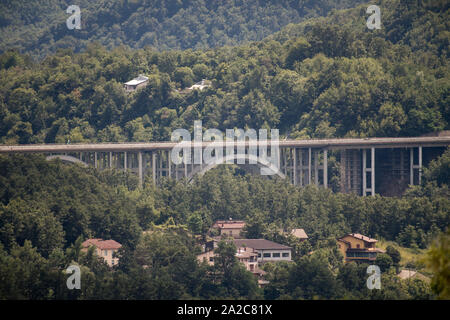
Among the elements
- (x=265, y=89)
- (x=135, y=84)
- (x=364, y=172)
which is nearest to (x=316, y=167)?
(x=364, y=172)

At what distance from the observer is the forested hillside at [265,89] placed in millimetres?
111188

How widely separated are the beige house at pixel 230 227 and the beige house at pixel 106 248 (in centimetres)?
823

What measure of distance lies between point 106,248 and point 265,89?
42335 mm

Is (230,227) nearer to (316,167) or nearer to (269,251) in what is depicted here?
(269,251)

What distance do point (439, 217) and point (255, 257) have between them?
44.9 ft

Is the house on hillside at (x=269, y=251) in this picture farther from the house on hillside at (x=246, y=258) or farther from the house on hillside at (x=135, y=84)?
the house on hillside at (x=135, y=84)

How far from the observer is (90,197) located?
3642 inches

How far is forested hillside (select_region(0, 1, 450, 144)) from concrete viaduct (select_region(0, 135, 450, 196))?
134 inches

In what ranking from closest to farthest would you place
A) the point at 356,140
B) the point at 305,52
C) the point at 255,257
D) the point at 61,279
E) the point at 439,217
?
1. the point at 61,279
2. the point at 255,257
3. the point at 439,217
4. the point at 356,140
5. the point at 305,52

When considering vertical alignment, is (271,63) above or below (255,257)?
above

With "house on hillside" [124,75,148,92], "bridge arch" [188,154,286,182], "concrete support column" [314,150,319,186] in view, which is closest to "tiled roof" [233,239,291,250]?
"concrete support column" [314,150,319,186]

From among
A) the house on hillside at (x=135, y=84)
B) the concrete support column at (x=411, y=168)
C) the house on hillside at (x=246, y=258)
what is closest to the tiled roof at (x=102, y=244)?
the house on hillside at (x=246, y=258)

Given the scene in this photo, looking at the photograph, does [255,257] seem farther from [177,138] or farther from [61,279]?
[177,138]
